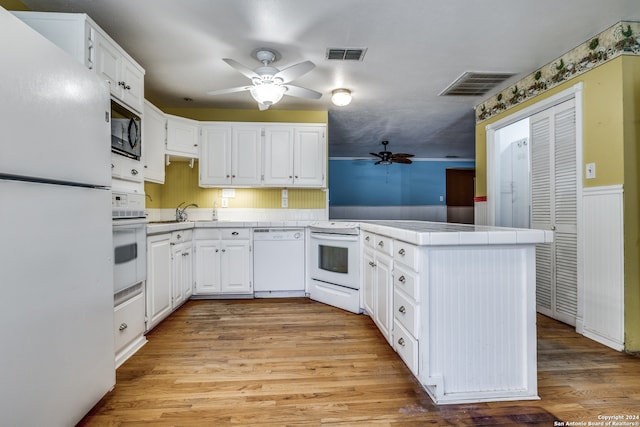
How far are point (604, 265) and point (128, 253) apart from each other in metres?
3.47

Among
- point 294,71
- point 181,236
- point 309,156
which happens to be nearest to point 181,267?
point 181,236

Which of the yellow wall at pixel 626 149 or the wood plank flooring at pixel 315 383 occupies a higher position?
the yellow wall at pixel 626 149

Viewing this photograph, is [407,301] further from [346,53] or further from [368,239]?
[346,53]

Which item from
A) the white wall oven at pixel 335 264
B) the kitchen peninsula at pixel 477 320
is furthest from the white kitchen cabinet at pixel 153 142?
the kitchen peninsula at pixel 477 320

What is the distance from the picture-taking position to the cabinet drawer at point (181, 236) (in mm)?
2999

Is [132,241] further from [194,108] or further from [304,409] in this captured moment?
[194,108]

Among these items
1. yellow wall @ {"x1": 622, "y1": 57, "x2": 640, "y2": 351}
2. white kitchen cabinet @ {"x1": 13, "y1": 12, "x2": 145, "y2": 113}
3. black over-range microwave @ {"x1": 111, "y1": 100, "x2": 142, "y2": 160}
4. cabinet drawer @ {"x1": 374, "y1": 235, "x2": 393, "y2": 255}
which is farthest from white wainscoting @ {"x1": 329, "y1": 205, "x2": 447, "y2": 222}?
white kitchen cabinet @ {"x1": 13, "y1": 12, "x2": 145, "y2": 113}

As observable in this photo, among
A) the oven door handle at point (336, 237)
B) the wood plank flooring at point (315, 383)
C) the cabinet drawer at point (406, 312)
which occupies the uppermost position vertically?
the oven door handle at point (336, 237)

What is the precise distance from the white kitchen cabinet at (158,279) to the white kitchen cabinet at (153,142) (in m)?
0.72

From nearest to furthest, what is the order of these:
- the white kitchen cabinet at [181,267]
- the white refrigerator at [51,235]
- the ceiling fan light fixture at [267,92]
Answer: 1. the white refrigerator at [51,235]
2. the ceiling fan light fixture at [267,92]
3. the white kitchen cabinet at [181,267]

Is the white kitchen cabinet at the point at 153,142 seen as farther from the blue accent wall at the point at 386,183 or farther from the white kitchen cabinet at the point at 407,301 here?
the blue accent wall at the point at 386,183

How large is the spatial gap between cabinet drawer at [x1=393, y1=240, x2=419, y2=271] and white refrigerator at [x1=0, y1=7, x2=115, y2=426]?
160cm

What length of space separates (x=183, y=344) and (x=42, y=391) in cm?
119

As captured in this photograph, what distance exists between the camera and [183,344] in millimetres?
2346
